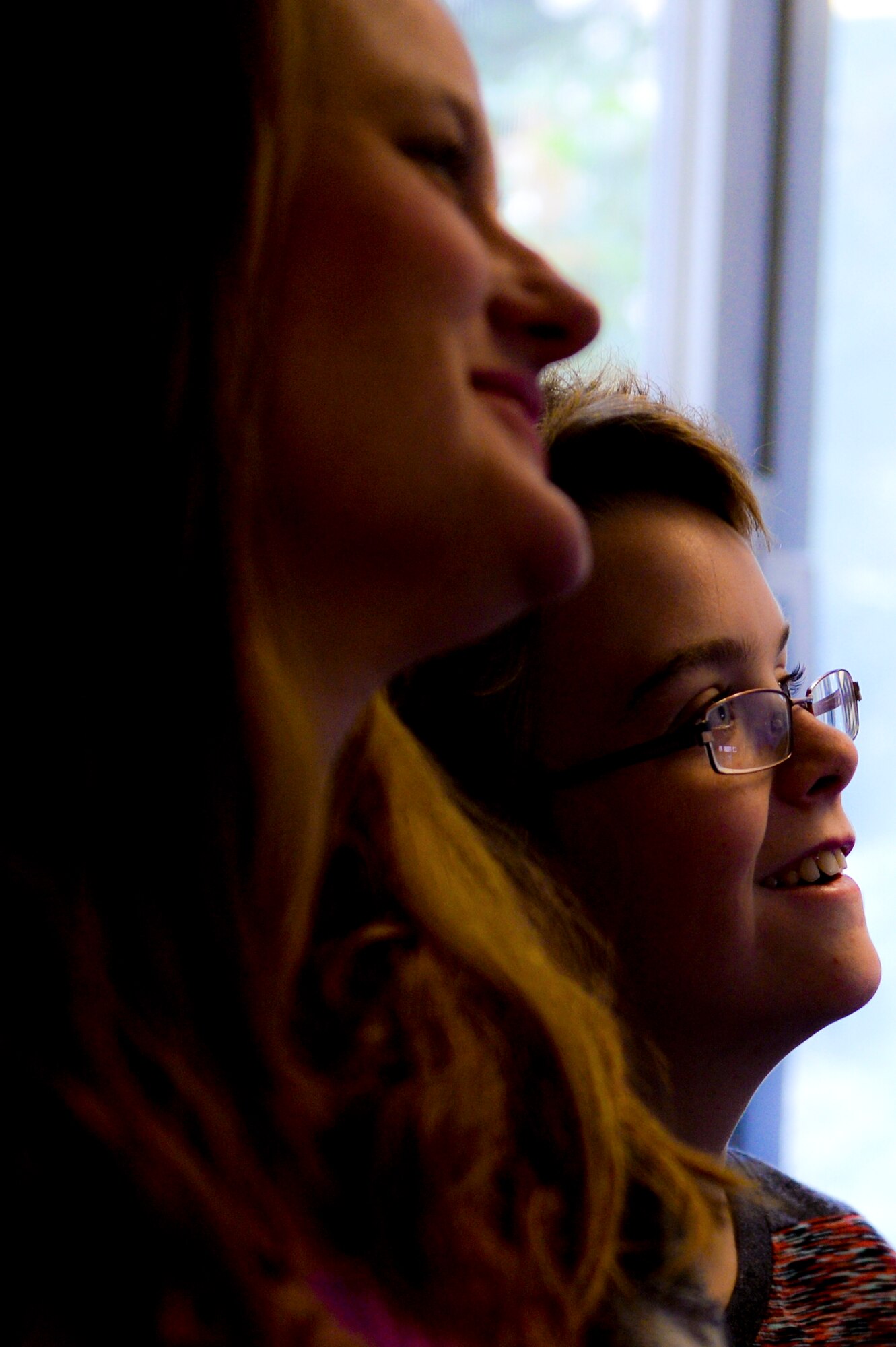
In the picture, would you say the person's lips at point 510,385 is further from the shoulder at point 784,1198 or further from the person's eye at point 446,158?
the shoulder at point 784,1198

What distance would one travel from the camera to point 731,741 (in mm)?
939

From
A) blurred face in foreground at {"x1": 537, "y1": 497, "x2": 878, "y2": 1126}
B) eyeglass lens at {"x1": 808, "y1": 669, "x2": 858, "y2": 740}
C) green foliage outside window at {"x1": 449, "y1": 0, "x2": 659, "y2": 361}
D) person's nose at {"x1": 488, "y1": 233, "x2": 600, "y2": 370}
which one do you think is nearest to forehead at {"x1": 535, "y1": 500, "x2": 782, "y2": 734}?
blurred face in foreground at {"x1": 537, "y1": 497, "x2": 878, "y2": 1126}

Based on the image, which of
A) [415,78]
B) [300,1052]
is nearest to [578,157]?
[415,78]

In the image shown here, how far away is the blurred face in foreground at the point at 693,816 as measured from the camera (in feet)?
2.95

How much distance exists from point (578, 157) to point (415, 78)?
1.70 m

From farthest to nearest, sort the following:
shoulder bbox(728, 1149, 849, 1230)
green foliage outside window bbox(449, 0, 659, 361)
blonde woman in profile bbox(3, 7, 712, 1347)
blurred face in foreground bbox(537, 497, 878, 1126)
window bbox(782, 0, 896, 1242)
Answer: green foliage outside window bbox(449, 0, 659, 361) < window bbox(782, 0, 896, 1242) < shoulder bbox(728, 1149, 849, 1230) < blurred face in foreground bbox(537, 497, 878, 1126) < blonde woman in profile bbox(3, 7, 712, 1347)

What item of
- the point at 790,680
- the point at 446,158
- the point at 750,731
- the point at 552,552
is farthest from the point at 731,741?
the point at 446,158

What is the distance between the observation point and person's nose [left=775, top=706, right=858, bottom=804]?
3.17 feet

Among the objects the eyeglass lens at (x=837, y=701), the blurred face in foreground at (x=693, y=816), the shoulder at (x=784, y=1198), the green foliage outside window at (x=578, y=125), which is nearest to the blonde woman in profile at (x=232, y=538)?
the blurred face in foreground at (x=693, y=816)

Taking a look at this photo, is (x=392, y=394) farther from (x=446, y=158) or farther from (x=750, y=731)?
(x=750, y=731)

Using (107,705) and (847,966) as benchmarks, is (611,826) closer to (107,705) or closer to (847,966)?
(847,966)

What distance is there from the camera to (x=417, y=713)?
1017 mm

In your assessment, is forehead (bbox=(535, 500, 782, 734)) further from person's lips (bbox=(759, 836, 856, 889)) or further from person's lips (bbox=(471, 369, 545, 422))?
person's lips (bbox=(471, 369, 545, 422))

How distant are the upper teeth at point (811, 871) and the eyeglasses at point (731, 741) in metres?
0.08
